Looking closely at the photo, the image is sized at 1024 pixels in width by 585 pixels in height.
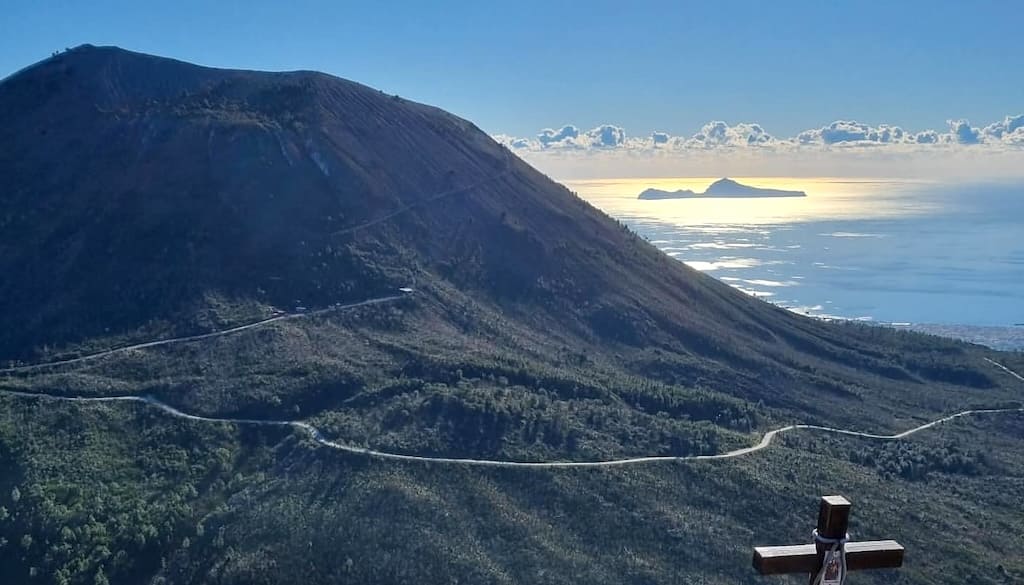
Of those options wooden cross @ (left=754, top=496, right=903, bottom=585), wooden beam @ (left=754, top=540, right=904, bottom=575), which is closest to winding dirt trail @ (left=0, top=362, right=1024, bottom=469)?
wooden beam @ (left=754, top=540, right=904, bottom=575)

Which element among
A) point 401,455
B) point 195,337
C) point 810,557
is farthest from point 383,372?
point 810,557

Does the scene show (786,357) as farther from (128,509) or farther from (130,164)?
(130,164)

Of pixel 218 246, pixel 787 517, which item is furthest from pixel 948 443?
pixel 218 246

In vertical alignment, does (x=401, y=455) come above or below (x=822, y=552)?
below

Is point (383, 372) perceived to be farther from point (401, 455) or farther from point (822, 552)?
point (822, 552)

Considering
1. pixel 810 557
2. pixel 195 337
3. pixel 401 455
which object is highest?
pixel 810 557

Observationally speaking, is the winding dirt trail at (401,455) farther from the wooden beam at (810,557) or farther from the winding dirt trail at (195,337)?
the wooden beam at (810,557)
